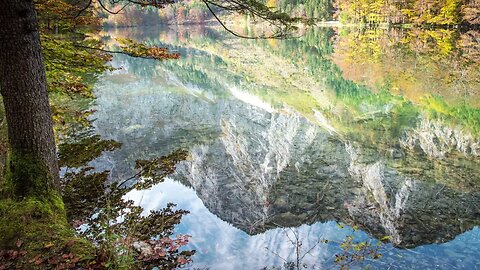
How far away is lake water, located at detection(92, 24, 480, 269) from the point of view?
7406mm

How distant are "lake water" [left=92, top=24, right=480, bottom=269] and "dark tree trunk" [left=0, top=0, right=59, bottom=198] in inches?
106

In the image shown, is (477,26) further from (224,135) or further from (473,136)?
(224,135)

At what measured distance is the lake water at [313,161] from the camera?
7.41m

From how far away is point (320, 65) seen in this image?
104 ft

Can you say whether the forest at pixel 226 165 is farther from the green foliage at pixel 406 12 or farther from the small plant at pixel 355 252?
the green foliage at pixel 406 12

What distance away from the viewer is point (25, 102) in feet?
18.3

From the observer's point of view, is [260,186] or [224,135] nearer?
[260,186]

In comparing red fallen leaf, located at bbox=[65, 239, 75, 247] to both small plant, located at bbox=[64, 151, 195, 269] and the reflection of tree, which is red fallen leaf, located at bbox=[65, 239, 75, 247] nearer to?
small plant, located at bbox=[64, 151, 195, 269]

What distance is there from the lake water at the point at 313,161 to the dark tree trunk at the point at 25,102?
2685mm

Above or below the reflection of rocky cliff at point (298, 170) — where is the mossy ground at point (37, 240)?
above

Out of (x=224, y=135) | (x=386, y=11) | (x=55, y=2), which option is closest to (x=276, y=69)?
(x=224, y=135)

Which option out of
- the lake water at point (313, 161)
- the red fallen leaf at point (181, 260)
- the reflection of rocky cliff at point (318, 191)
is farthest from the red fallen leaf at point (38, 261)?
the reflection of rocky cliff at point (318, 191)

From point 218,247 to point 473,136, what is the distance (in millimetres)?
10253

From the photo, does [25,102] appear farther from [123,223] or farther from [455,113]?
[455,113]
